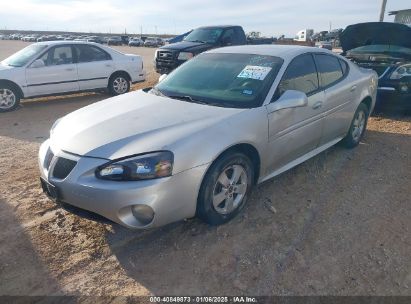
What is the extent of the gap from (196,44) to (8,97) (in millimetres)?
5440

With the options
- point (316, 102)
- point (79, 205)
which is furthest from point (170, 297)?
point (316, 102)

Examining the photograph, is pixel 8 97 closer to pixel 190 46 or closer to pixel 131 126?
pixel 190 46

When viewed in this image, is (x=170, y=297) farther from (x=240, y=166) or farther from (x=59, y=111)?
(x=59, y=111)

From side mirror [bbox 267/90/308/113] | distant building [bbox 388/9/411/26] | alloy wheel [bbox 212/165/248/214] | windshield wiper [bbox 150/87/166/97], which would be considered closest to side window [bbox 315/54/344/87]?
side mirror [bbox 267/90/308/113]

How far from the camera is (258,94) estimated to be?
3.39 meters

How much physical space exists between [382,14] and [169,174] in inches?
791

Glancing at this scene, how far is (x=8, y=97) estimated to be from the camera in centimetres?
775

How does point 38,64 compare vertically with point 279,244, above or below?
above

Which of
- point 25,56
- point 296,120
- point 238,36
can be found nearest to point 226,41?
point 238,36

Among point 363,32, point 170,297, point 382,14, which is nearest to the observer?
point 170,297

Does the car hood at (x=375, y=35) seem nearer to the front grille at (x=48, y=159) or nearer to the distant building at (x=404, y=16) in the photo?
the distant building at (x=404, y=16)

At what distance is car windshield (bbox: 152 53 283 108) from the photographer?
3.42m

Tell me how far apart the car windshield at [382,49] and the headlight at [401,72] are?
0.81 metres

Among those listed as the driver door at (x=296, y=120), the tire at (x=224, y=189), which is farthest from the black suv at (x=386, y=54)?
the tire at (x=224, y=189)
